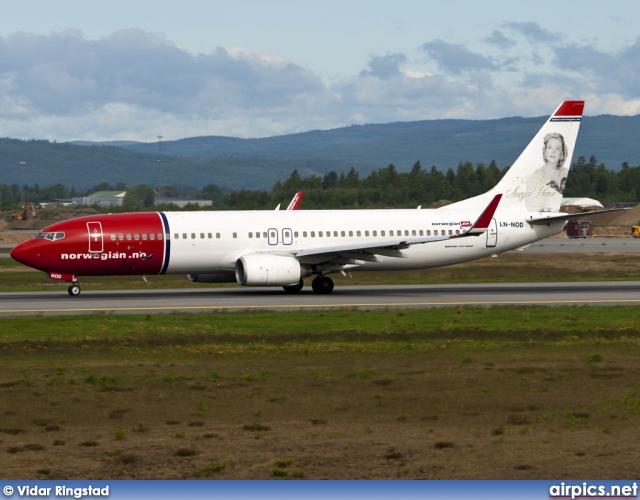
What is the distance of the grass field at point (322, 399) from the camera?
563 inches

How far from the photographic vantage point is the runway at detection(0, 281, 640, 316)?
36188mm

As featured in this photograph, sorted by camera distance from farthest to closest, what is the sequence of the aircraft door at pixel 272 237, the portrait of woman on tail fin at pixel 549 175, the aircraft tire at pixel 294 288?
the portrait of woman on tail fin at pixel 549 175
the aircraft tire at pixel 294 288
the aircraft door at pixel 272 237

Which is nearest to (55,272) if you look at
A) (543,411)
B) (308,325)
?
(308,325)

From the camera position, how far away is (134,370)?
72.5ft

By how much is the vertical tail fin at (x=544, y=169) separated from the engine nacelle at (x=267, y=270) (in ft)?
32.2

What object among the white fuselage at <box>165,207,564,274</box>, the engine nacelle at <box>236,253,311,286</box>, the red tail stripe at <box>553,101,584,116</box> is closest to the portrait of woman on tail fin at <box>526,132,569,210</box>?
the red tail stripe at <box>553,101,584,116</box>

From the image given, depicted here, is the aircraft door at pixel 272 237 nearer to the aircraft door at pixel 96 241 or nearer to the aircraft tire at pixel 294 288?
the aircraft tire at pixel 294 288

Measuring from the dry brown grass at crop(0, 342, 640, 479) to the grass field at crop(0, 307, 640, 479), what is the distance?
47mm

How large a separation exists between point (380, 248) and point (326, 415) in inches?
927

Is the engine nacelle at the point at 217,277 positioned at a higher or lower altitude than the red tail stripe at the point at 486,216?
lower

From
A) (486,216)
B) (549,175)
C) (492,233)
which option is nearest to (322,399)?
(486,216)

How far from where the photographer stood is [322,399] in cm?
1892

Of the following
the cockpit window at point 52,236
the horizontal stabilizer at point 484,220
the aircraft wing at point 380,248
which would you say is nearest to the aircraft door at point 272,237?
the aircraft wing at point 380,248

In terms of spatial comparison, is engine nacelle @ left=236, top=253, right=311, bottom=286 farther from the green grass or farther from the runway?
the green grass
